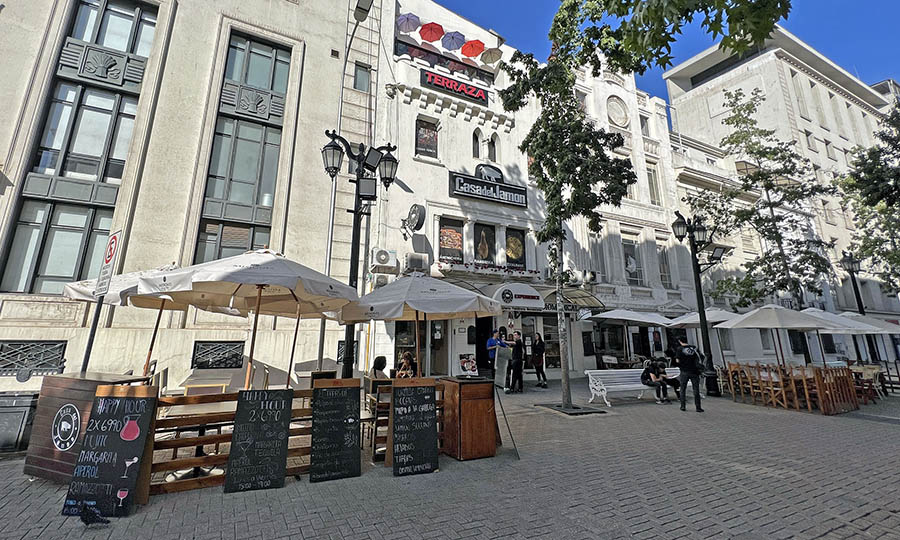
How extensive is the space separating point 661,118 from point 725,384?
1733cm

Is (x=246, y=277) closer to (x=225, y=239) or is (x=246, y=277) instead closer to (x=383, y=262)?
(x=383, y=262)

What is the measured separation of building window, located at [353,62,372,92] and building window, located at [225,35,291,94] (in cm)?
255

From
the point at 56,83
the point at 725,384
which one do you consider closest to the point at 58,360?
the point at 56,83

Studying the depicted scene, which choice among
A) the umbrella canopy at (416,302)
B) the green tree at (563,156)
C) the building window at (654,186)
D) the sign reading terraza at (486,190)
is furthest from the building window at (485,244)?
the building window at (654,186)

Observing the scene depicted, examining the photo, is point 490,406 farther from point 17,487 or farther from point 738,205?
point 738,205

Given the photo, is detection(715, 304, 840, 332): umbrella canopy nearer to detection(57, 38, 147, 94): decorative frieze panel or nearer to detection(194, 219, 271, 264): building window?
detection(194, 219, 271, 264): building window

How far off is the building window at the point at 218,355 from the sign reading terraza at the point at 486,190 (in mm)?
9987

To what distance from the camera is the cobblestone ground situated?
134 inches

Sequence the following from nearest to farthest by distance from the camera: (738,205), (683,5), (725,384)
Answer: (683,5) < (725,384) < (738,205)

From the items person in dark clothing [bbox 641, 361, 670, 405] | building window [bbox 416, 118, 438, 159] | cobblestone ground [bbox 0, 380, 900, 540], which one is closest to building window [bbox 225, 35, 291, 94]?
building window [bbox 416, 118, 438, 159]

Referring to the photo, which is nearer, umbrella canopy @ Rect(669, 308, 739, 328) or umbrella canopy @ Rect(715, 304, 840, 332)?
umbrella canopy @ Rect(715, 304, 840, 332)

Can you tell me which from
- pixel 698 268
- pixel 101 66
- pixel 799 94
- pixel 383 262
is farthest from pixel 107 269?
pixel 799 94

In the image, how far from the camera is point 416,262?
13.8m

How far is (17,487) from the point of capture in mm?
4250
